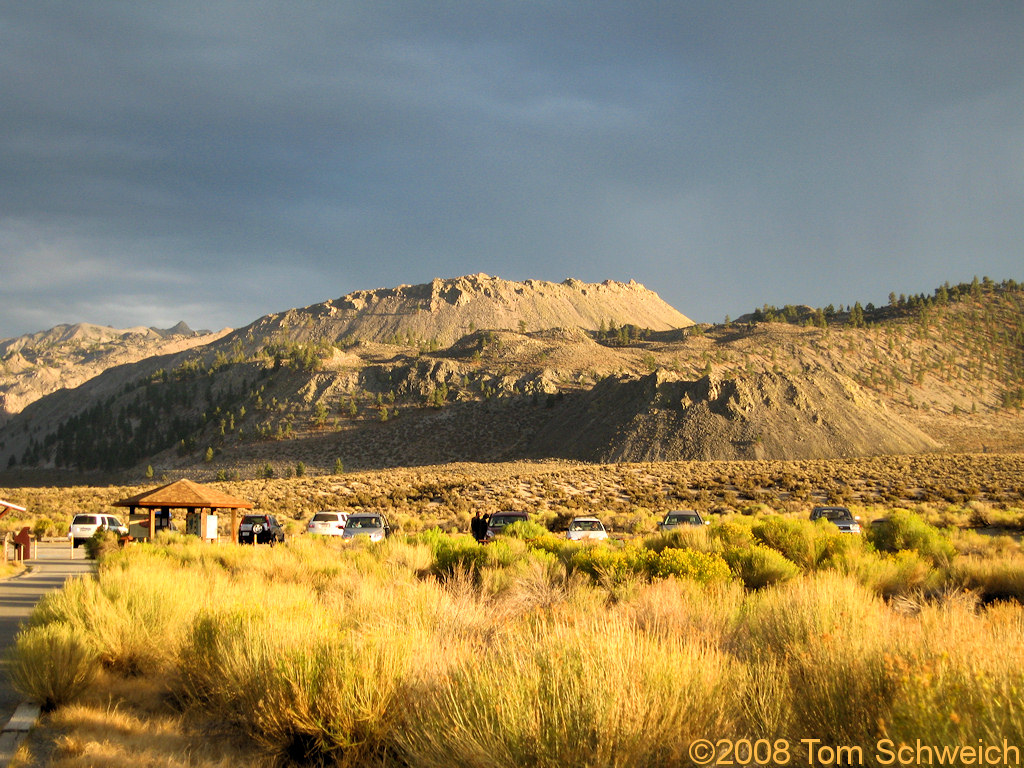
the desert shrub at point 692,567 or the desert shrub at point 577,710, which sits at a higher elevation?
the desert shrub at point 577,710

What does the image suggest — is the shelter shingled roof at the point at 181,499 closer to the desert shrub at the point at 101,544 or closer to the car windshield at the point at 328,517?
the desert shrub at the point at 101,544

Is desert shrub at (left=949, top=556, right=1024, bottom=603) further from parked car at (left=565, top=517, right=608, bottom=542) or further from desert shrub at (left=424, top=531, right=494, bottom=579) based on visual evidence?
parked car at (left=565, top=517, right=608, bottom=542)

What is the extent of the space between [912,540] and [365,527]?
17685 mm

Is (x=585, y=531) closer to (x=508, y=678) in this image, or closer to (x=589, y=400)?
(x=508, y=678)

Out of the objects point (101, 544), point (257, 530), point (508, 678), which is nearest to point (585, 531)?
point (257, 530)

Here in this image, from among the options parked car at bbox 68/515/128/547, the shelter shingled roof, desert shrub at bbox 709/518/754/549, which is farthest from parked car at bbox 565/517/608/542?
parked car at bbox 68/515/128/547

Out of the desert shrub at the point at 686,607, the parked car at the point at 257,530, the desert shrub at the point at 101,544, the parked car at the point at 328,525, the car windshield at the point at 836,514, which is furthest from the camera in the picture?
the parked car at the point at 257,530

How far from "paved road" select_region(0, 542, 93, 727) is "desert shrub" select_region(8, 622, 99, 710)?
1.01 ft

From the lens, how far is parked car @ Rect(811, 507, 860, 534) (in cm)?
2501

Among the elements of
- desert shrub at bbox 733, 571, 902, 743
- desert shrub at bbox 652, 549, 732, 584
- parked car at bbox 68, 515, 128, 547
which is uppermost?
desert shrub at bbox 733, 571, 902, 743

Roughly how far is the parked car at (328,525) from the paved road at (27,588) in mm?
7484

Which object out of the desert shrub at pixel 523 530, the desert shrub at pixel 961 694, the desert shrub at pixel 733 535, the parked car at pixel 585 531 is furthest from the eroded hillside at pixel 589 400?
the desert shrub at pixel 961 694

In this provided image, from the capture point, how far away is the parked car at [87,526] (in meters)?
32.5

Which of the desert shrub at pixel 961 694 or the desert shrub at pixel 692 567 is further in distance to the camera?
the desert shrub at pixel 692 567
